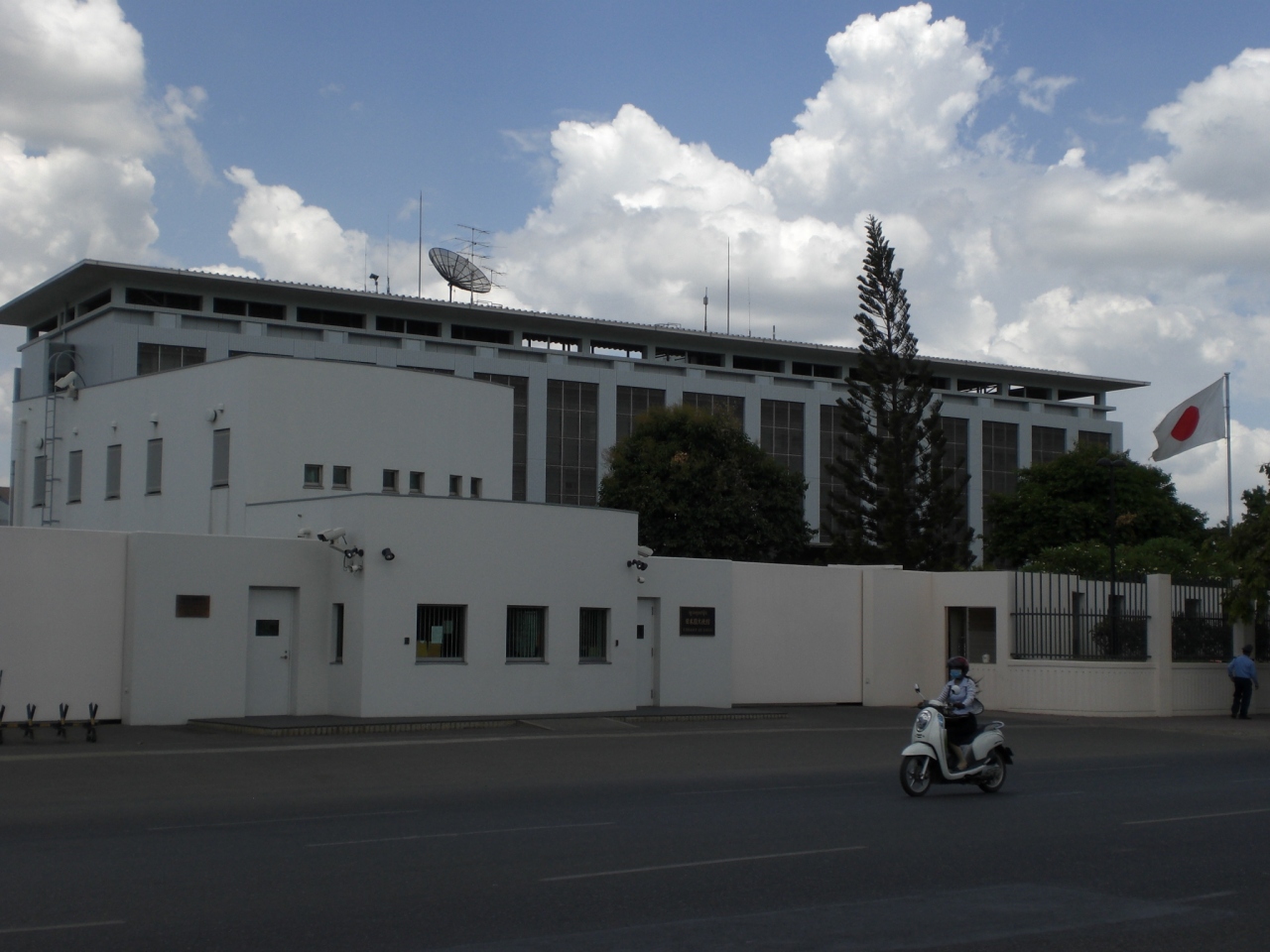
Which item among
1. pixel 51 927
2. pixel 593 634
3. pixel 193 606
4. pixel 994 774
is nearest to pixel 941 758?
pixel 994 774

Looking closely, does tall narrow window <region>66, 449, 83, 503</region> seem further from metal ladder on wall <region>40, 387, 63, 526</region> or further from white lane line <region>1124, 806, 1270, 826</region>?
white lane line <region>1124, 806, 1270, 826</region>

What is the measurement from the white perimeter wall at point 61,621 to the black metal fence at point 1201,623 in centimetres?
2440

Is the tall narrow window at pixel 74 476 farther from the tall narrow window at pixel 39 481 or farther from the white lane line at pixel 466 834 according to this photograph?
the white lane line at pixel 466 834

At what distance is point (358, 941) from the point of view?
7672 mm

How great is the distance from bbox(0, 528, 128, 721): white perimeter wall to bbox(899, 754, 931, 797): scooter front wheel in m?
15.1

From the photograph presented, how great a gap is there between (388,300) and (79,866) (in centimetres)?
6916

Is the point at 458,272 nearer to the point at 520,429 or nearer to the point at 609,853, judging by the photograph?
the point at 520,429

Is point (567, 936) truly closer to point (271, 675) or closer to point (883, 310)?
point (271, 675)

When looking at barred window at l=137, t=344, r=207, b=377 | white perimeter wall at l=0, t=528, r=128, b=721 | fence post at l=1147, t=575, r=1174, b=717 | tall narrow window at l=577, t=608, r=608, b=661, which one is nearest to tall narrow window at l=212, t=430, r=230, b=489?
white perimeter wall at l=0, t=528, r=128, b=721

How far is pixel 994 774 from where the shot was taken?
16094 millimetres

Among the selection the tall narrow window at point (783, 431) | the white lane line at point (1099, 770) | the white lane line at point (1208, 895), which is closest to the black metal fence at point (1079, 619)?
the white lane line at point (1099, 770)

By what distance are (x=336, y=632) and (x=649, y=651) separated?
7620 millimetres

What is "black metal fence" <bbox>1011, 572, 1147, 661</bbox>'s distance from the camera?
3284 cm

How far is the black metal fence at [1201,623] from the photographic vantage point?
33625 mm
